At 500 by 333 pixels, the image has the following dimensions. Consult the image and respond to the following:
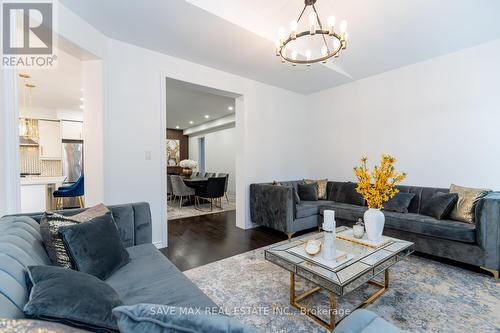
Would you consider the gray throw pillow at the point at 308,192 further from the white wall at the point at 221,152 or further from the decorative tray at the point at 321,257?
the white wall at the point at 221,152

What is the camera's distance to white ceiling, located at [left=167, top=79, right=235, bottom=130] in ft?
16.9

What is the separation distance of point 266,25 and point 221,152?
6188 millimetres

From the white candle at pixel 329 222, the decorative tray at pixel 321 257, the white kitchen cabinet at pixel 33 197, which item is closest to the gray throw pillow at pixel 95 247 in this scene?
the decorative tray at pixel 321 257

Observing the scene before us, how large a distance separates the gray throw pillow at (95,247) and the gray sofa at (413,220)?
2.41m

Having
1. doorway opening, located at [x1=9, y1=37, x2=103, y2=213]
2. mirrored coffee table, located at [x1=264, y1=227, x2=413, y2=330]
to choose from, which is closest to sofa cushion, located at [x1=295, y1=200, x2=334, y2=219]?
mirrored coffee table, located at [x1=264, y1=227, x2=413, y2=330]

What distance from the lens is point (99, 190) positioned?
2.72 metres

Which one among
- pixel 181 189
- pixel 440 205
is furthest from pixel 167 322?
pixel 181 189

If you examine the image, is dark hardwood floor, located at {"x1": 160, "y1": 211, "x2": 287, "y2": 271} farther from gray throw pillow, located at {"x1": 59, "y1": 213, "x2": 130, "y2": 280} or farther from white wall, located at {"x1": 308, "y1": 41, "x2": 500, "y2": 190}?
white wall, located at {"x1": 308, "y1": 41, "x2": 500, "y2": 190}

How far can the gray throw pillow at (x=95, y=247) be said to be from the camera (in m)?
1.33

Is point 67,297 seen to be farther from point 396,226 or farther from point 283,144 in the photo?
point 283,144

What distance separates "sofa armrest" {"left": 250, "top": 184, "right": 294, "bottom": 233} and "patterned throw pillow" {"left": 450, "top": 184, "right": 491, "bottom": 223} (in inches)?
79.8

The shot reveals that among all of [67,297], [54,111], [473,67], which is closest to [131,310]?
[67,297]

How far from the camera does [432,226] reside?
262 centimetres

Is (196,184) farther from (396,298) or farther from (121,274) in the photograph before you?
(396,298)
